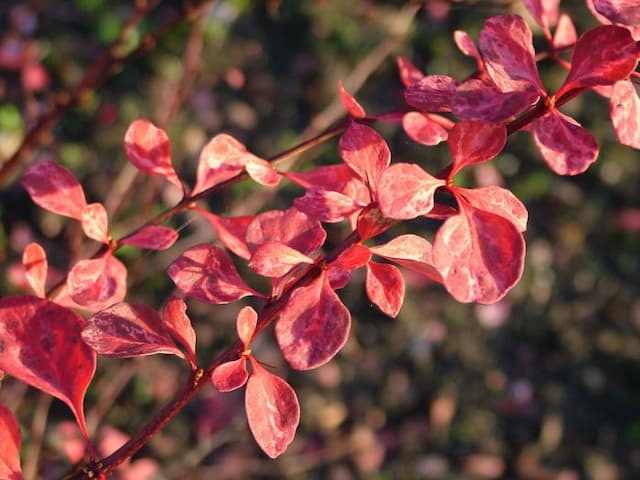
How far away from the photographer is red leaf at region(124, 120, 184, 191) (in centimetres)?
76

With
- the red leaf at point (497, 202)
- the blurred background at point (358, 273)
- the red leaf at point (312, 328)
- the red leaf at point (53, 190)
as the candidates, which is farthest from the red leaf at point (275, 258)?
the blurred background at point (358, 273)

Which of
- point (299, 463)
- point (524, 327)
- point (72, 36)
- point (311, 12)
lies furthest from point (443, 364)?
point (72, 36)

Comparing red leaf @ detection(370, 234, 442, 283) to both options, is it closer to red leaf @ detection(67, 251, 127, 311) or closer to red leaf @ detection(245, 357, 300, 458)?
red leaf @ detection(245, 357, 300, 458)

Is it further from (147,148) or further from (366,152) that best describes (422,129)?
(147,148)

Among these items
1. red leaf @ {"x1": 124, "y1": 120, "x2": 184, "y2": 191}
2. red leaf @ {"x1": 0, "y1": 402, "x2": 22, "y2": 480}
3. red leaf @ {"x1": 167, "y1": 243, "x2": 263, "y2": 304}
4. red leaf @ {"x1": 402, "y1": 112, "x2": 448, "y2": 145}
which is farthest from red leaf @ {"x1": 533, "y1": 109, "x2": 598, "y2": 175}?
red leaf @ {"x1": 0, "y1": 402, "x2": 22, "y2": 480}

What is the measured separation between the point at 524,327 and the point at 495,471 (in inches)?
16.7

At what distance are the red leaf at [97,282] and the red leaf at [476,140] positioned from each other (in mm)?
344

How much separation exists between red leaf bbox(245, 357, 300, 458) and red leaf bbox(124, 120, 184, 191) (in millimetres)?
233

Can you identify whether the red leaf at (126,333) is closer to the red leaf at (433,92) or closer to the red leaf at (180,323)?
the red leaf at (180,323)

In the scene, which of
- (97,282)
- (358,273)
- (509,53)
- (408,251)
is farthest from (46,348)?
(358,273)

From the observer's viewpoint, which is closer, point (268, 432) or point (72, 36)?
point (268, 432)

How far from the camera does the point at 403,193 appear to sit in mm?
534

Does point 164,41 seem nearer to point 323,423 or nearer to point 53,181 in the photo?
point 323,423

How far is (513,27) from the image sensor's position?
0.56 meters
